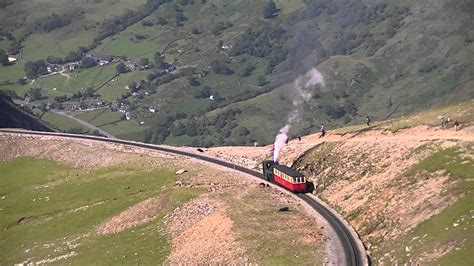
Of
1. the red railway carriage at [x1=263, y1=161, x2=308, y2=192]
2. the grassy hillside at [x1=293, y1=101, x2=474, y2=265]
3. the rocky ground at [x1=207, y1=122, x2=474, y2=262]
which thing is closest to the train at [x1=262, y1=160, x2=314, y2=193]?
the red railway carriage at [x1=263, y1=161, x2=308, y2=192]

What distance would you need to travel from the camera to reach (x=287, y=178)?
107125 mm

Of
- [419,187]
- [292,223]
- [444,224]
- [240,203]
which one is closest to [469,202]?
[444,224]

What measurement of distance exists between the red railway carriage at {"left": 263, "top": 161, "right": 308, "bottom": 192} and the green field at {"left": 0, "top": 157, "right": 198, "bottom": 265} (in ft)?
42.5

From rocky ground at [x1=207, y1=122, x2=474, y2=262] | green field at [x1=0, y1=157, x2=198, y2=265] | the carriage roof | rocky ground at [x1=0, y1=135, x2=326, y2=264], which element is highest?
rocky ground at [x1=207, y1=122, x2=474, y2=262]

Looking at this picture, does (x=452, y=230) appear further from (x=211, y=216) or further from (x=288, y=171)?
(x=288, y=171)

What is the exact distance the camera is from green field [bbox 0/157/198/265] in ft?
328

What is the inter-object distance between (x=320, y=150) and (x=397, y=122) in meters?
14.7

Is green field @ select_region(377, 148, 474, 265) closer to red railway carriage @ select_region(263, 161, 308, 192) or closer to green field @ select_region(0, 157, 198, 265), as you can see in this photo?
red railway carriage @ select_region(263, 161, 308, 192)

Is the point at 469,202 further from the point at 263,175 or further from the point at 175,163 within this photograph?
the point at 175,163

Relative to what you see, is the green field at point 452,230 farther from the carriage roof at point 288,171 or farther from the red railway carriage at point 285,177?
the carriage roof at point 288,171

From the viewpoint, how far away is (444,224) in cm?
7688

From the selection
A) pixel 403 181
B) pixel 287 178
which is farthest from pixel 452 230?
pixel 287 178

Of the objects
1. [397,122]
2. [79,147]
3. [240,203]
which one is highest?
[397,122]

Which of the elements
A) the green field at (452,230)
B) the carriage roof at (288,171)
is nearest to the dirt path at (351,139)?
the green field at (452,230)
